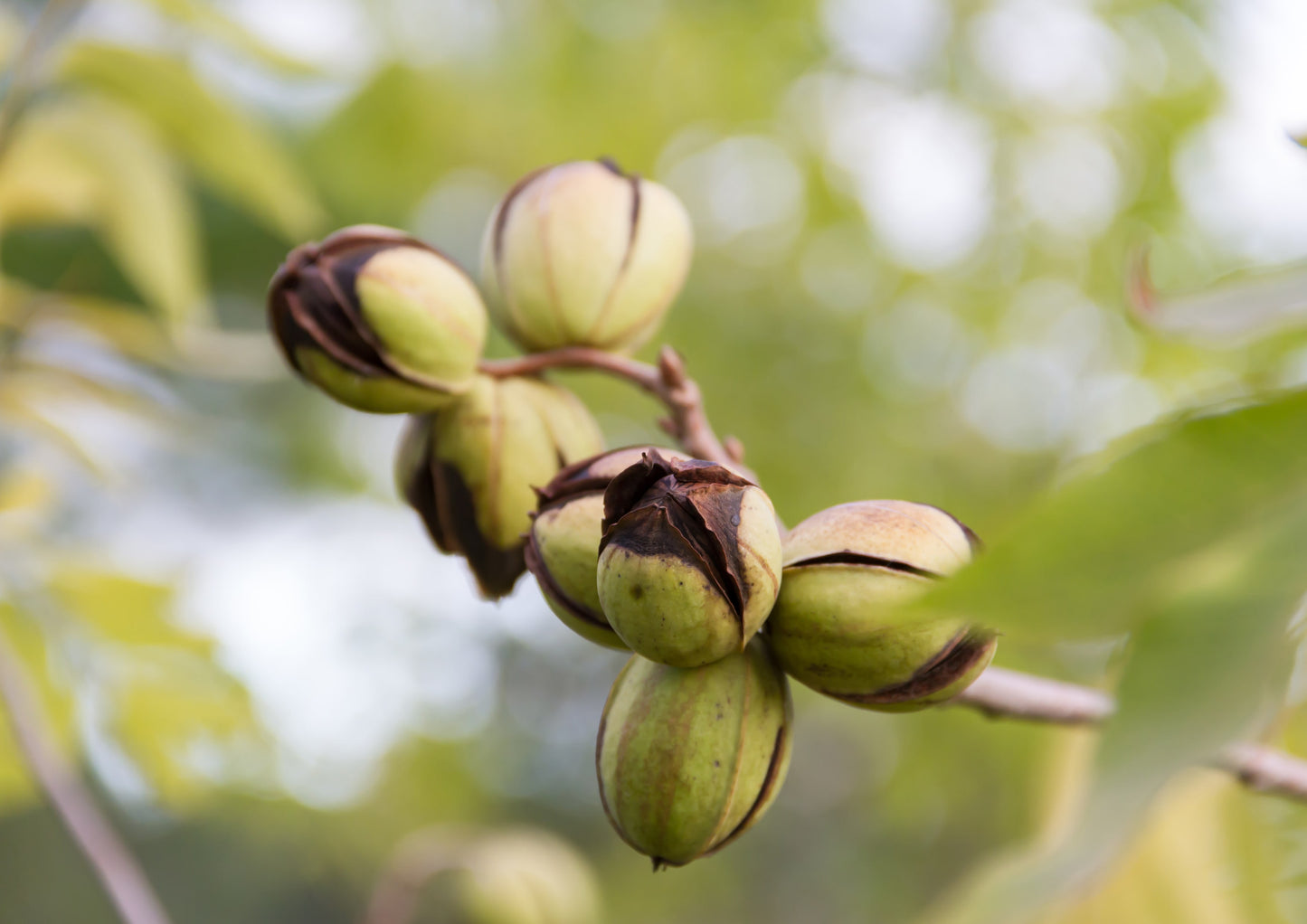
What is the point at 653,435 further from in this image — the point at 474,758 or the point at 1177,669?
the point at 1177,669

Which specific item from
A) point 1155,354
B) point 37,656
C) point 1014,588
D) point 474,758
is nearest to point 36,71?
point 37,656

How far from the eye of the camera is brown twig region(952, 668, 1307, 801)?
2.75 ft

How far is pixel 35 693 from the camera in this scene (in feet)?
6.64

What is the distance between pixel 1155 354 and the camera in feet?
13.2

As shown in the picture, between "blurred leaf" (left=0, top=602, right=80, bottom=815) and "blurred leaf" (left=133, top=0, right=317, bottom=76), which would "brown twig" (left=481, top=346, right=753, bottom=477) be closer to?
"blurred leaf" (left=133, top=0, right=317, bottom=76)

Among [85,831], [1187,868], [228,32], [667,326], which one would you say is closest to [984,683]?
[1187,868]

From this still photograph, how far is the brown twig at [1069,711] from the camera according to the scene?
84cm

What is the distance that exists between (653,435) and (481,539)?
13.6 ft

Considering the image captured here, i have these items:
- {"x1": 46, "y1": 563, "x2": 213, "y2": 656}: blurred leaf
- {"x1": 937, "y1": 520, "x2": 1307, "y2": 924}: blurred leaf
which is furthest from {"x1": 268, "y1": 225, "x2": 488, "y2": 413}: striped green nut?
{"x1": 46, "y1": 563, "x2": 213, "y2": 656}: blurred leaf

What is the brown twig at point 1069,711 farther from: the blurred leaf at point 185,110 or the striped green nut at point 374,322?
the blurred leaf at point 185,110

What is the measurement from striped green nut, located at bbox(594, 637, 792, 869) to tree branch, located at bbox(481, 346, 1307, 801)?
149 millimetres

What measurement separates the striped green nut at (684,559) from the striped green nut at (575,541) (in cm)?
7

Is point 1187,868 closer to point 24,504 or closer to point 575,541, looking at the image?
point 575,541

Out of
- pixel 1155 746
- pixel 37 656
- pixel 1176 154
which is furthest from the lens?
pixel 1176 154
